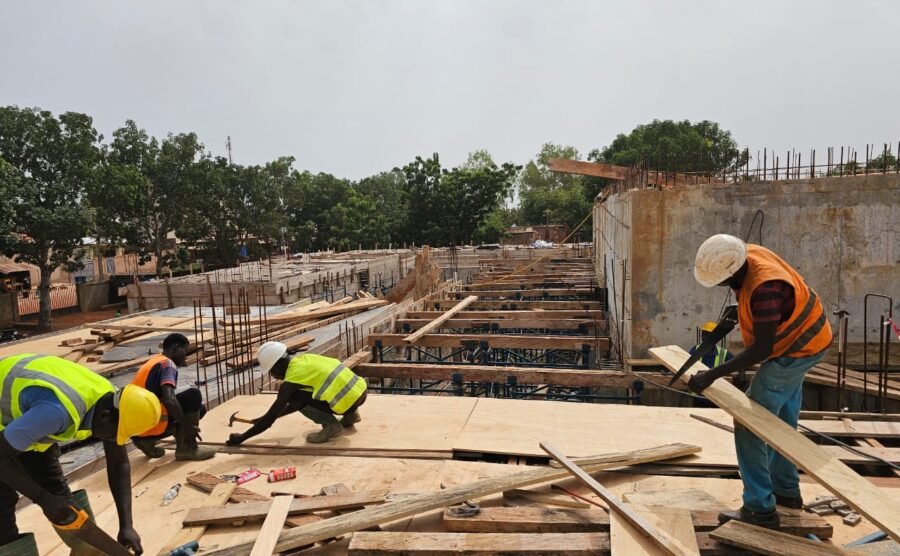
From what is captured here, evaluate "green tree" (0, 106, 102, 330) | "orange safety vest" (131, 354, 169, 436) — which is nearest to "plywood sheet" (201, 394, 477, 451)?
"orange safety vest" (131, 354, 169, 436)

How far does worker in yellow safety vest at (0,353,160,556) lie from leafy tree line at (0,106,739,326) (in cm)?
2196

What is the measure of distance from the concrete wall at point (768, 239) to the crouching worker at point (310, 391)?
5262 millimetres

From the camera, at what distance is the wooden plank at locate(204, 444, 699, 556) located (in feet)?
9.89

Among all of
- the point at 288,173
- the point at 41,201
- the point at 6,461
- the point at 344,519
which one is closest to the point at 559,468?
the point at 344,519

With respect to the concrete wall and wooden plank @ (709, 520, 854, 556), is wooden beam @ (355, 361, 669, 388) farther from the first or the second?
wooden plank @ (709, 520, 854, 556)

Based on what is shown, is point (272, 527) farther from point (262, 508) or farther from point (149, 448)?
point (149, 448)

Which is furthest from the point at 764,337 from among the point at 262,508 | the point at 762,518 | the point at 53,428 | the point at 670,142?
the point at 670,142

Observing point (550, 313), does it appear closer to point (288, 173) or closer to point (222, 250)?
point (222, 250)

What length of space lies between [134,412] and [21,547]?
0.93 meters

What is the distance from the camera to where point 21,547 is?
9.19 ft

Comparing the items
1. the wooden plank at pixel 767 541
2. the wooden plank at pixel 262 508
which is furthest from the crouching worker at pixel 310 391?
the wooden plank at pixel 767 541

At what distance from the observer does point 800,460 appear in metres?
2.53

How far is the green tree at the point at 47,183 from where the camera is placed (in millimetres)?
22547

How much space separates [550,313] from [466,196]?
30.9 m
